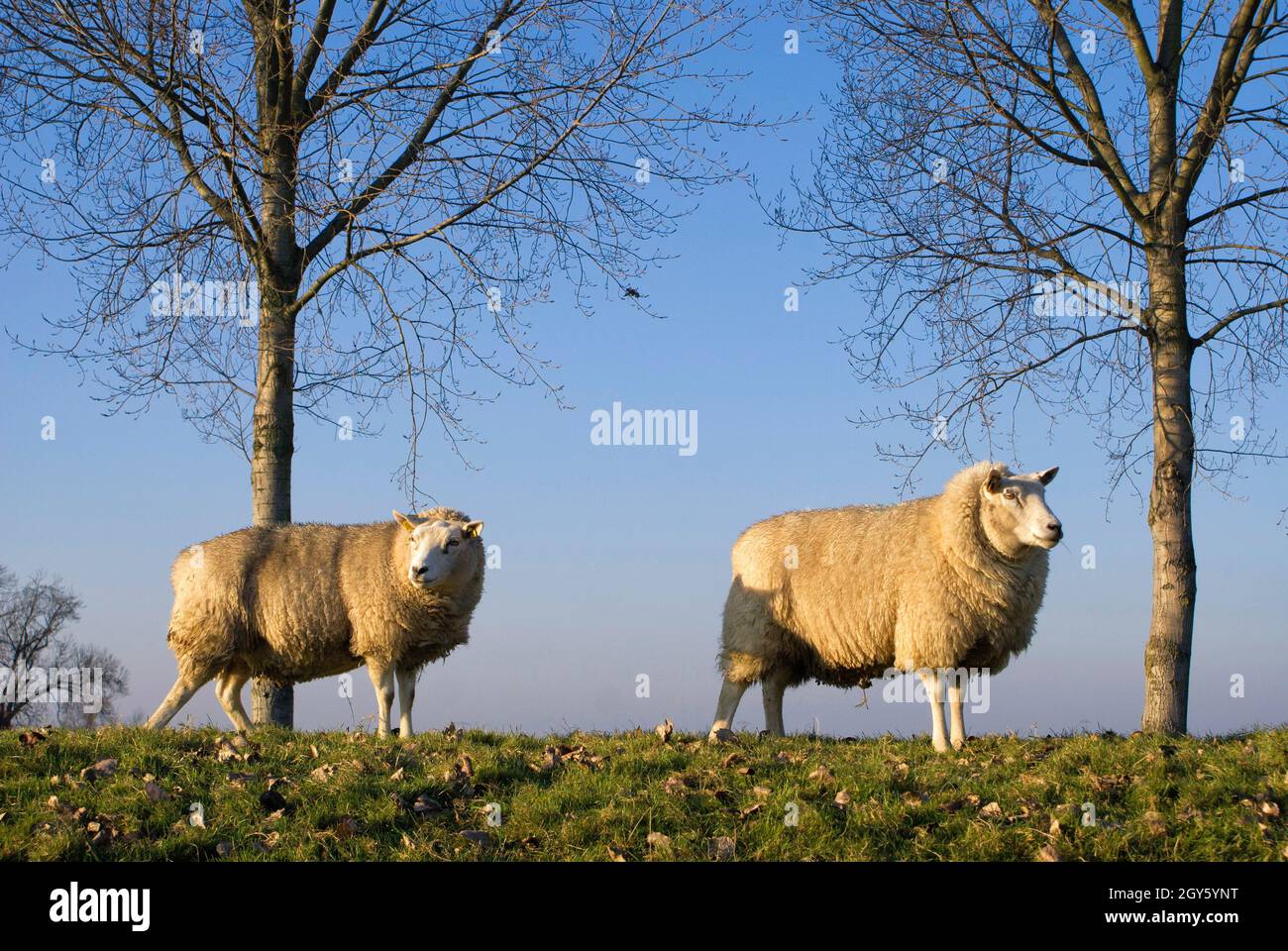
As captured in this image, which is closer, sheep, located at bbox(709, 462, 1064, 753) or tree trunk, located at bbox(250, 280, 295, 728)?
sheep, located at bbox(709, 462, 1064, 753)

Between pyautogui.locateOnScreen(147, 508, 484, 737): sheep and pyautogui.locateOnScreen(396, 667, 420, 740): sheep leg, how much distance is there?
1cm

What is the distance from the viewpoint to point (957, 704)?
11297mm

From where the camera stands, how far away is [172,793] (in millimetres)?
8750

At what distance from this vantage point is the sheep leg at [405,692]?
39.7 feet

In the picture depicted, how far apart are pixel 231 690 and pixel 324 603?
5.92 feet

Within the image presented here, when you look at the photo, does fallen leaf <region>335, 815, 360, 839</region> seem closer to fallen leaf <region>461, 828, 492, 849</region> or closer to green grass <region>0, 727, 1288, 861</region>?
green grass <region>0, 727, 1288, 861</region>

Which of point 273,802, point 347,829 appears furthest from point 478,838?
point 273,802

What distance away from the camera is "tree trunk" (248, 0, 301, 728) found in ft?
46.6

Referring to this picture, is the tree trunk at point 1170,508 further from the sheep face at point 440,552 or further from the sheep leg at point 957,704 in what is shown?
the sheep face at point 440,552

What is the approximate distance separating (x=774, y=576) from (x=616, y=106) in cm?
583

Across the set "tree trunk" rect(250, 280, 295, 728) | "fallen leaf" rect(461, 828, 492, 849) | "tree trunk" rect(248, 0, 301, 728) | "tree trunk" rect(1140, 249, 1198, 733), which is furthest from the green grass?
"tree trunk" rect(248, 0, 301, 728)

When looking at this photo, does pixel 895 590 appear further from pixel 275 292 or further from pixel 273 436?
pixel 275 292

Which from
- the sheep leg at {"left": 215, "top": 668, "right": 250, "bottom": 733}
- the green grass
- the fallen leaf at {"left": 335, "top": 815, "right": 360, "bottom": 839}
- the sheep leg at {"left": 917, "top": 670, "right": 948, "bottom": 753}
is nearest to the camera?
the green grass
